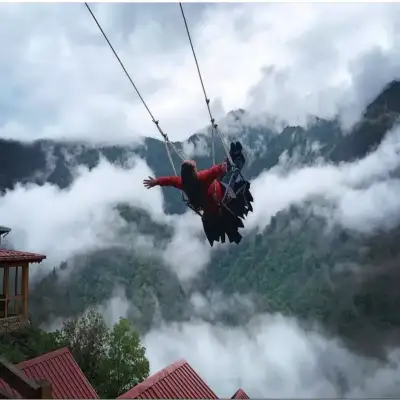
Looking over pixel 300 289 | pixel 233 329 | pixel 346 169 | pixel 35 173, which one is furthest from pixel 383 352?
pixel 35 173

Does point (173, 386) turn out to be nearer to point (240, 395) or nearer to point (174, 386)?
point (174, 386)

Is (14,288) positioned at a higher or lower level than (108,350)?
higher

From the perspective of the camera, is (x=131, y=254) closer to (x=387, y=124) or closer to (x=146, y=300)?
(x=146, y=300)

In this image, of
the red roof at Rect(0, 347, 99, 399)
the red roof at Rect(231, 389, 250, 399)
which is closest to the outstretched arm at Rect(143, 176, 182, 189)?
the red roof at Rect(0, 347, 99, 399)

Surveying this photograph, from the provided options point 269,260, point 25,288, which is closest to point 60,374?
point 25,288

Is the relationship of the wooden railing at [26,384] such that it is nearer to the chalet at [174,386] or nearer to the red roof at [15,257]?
the chalet at [174,386]

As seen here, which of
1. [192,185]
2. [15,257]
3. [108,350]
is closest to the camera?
[192,185]

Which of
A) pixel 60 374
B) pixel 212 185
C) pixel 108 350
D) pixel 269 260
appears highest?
pixel 269 260

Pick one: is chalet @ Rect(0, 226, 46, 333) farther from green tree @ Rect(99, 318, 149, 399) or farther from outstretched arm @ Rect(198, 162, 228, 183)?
outstretched arm @ Rect(198, 162, 228, 183)
